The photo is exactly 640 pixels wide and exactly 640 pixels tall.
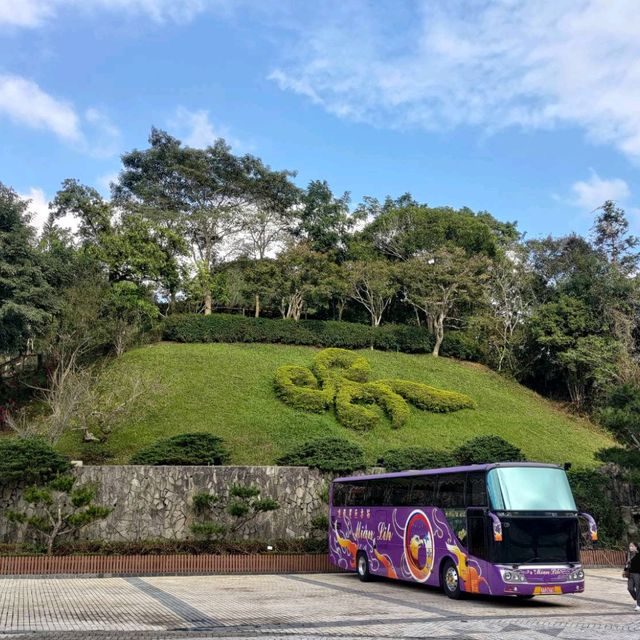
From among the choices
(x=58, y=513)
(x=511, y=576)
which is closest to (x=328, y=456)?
(x=58, y=513)

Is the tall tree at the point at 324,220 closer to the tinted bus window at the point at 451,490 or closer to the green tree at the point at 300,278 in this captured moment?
the green tree at the point at 300,278

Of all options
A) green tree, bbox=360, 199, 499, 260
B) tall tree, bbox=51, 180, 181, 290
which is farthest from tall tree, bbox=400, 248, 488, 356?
tall tree, bbox=51, 180, 181, 290

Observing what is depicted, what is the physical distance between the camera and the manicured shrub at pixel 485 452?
74.8 ft

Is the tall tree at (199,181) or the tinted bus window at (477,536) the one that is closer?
the tinted bus window at (477,536)

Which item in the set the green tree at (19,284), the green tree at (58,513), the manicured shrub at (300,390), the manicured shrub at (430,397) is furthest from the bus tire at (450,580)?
the green tree at (19,284)

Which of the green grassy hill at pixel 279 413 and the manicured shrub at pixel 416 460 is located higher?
the green grassy hill at pixel 279 413

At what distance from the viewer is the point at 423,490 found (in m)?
15.3

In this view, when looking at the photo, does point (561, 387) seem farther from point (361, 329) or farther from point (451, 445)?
point (451, 445)

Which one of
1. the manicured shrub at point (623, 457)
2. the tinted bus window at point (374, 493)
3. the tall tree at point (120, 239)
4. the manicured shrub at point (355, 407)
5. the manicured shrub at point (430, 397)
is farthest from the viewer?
the tall tree at point (120, 239)

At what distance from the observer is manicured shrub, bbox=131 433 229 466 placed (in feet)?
72.3

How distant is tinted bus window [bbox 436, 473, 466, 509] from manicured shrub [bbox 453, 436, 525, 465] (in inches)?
333

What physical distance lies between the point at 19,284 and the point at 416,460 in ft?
59.0

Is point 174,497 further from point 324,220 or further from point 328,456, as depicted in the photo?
point 324,220

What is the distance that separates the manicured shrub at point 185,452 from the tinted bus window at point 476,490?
1068cm
